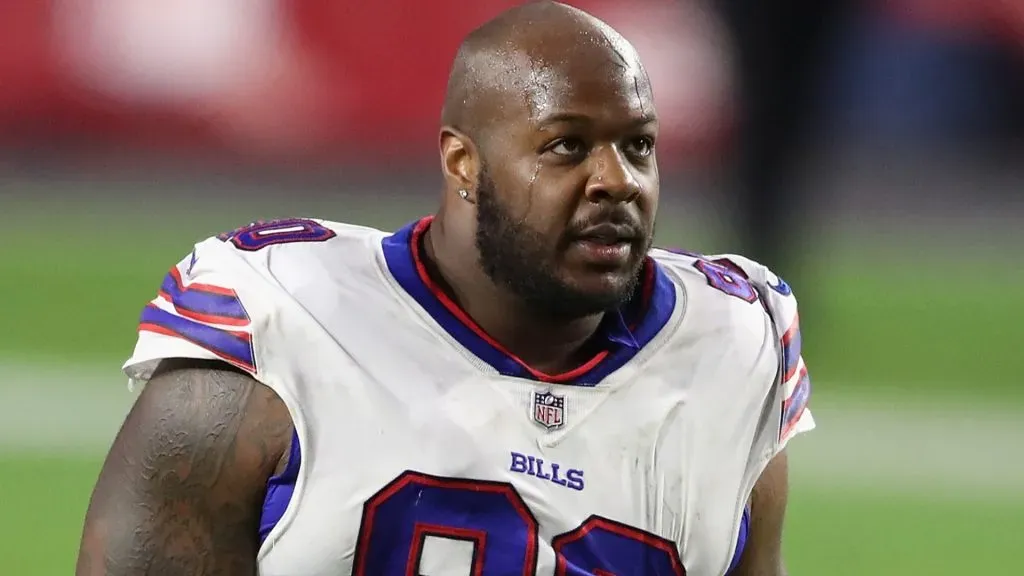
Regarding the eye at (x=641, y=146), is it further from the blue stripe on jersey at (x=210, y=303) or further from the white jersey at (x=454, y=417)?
the blue stripe on jersey at (x=210, y=303)

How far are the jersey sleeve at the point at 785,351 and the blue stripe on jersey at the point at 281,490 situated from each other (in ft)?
1.74

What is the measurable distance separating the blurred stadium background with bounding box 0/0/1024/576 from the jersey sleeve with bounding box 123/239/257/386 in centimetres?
241

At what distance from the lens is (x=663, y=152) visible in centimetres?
434

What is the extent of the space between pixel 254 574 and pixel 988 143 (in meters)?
3.53

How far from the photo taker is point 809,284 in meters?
4.46

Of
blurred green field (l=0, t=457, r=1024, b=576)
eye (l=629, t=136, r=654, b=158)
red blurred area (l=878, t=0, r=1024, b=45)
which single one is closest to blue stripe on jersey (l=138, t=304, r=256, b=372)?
eye (l=629, t=136, r=654, b=158)

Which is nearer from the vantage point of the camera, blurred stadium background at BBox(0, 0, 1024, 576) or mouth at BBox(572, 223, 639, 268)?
mouth at BBox(572, 223, 639, 268)

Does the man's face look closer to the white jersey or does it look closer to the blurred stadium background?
the white jersey

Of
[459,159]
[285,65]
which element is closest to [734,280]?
[459,159]

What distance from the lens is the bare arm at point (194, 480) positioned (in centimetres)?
148

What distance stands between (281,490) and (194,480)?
0.08 m

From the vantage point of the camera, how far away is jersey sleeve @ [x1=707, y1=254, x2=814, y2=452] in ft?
5.58

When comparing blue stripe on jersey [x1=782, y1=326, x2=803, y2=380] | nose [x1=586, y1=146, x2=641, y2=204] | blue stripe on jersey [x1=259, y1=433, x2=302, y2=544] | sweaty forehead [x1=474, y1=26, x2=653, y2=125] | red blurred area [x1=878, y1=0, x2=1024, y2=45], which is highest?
red blurred area [x1=878, y1=0, x2=1024, y2=45]

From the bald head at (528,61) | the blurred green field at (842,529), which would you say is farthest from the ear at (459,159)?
the blurred green field at (842,529)
